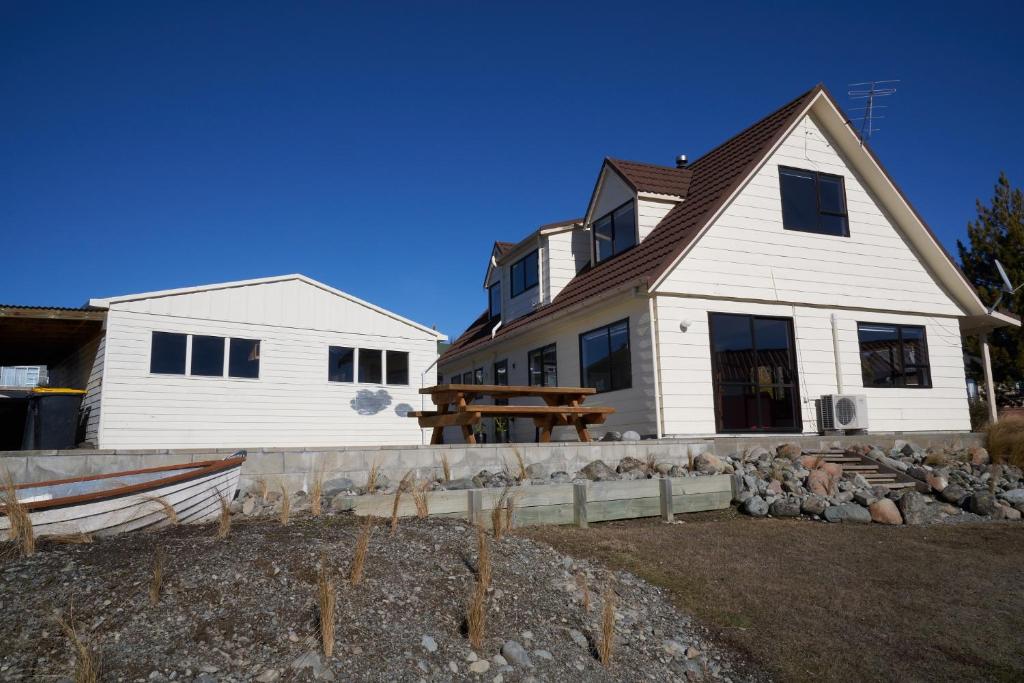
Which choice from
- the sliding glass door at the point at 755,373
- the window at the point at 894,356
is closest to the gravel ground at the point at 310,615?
the sliding glass door at the point at 755,373

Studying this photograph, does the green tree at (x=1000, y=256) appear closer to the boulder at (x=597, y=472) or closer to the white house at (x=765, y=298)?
the white house at (x=765, y=298)

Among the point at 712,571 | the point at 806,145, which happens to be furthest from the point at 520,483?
the point at 806,145

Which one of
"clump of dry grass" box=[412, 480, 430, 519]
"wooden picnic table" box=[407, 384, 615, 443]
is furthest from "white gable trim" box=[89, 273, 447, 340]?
"clump of dry grass" box=[412, 480, 430, 519]

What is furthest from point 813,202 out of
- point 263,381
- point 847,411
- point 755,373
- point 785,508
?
point 263,381

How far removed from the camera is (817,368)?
1369cm

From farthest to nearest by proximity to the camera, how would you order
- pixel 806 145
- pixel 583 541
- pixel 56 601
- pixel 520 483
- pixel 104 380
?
pixel 806 145
pixel 104 380
pixel 520 483
pixel 583 541
pixel 56 601

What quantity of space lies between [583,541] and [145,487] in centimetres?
391

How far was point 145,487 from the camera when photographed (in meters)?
5.63

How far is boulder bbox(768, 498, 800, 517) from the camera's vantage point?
29.5 feet

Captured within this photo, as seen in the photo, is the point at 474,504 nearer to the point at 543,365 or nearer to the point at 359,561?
the point at 359,561

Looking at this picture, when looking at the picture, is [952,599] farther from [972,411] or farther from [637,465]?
[972,411]

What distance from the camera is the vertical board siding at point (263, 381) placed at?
46.1ft

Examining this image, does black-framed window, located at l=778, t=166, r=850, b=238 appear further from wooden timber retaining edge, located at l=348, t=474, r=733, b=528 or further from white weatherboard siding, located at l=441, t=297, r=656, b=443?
wooden timber retaining edge, located at l=348, t=474, r=733, b=528

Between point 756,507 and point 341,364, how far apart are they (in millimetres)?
10799
